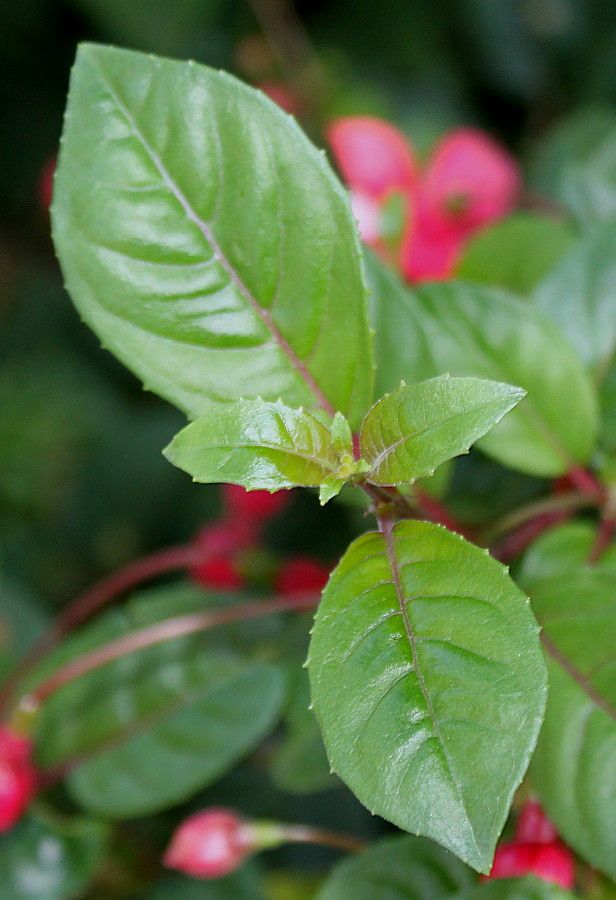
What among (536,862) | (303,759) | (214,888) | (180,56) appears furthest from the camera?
(180,56)

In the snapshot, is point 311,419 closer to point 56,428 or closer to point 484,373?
point 484,373

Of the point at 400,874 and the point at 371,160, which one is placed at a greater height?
the point at 371,160

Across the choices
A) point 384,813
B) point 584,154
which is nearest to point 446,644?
point 384,813

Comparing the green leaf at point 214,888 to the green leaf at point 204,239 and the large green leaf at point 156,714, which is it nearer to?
the large green leaf at point 156,714

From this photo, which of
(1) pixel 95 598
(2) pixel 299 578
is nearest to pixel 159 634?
(1) pixel 95 598

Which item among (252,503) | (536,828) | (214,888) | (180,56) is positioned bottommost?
(214,888)

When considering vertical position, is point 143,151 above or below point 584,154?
above

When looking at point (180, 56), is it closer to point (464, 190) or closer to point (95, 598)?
point (464, 190)

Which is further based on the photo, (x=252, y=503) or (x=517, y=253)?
(x=252, y=503)
